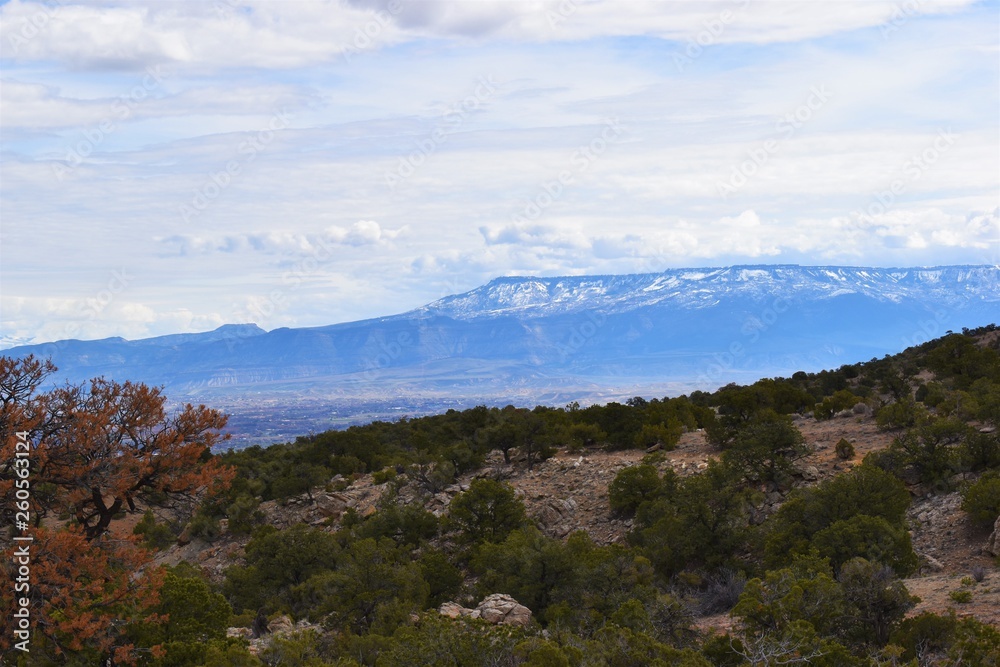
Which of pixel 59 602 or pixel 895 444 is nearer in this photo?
pixel 59 602

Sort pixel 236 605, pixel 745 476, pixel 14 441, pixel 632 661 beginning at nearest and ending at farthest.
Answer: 1. pixel 14 441
2. pixel 632 661
3. pixel 236 605
4. pixel 745 476

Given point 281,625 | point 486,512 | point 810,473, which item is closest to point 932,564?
point 810,473

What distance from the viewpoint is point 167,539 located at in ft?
129

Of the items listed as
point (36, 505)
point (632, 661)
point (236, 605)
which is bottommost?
point (236, 605)

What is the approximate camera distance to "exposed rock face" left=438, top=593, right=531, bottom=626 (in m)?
18.6

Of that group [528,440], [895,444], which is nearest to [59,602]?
[895,444]

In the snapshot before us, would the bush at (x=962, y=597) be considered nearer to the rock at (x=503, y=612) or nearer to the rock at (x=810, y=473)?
the rock at (x=503, y=612)

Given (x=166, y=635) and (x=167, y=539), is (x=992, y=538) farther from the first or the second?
(x=167, y=539)

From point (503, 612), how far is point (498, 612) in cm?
13

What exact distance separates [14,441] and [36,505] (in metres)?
2.36

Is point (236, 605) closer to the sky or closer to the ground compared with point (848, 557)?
closer to the ground

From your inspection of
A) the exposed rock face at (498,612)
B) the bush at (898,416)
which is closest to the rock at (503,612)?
the exposed rock face at (498,612)

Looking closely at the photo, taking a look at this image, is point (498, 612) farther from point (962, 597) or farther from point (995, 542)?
point (995, 542)

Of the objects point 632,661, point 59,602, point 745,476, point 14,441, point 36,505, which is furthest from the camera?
point 745,476
